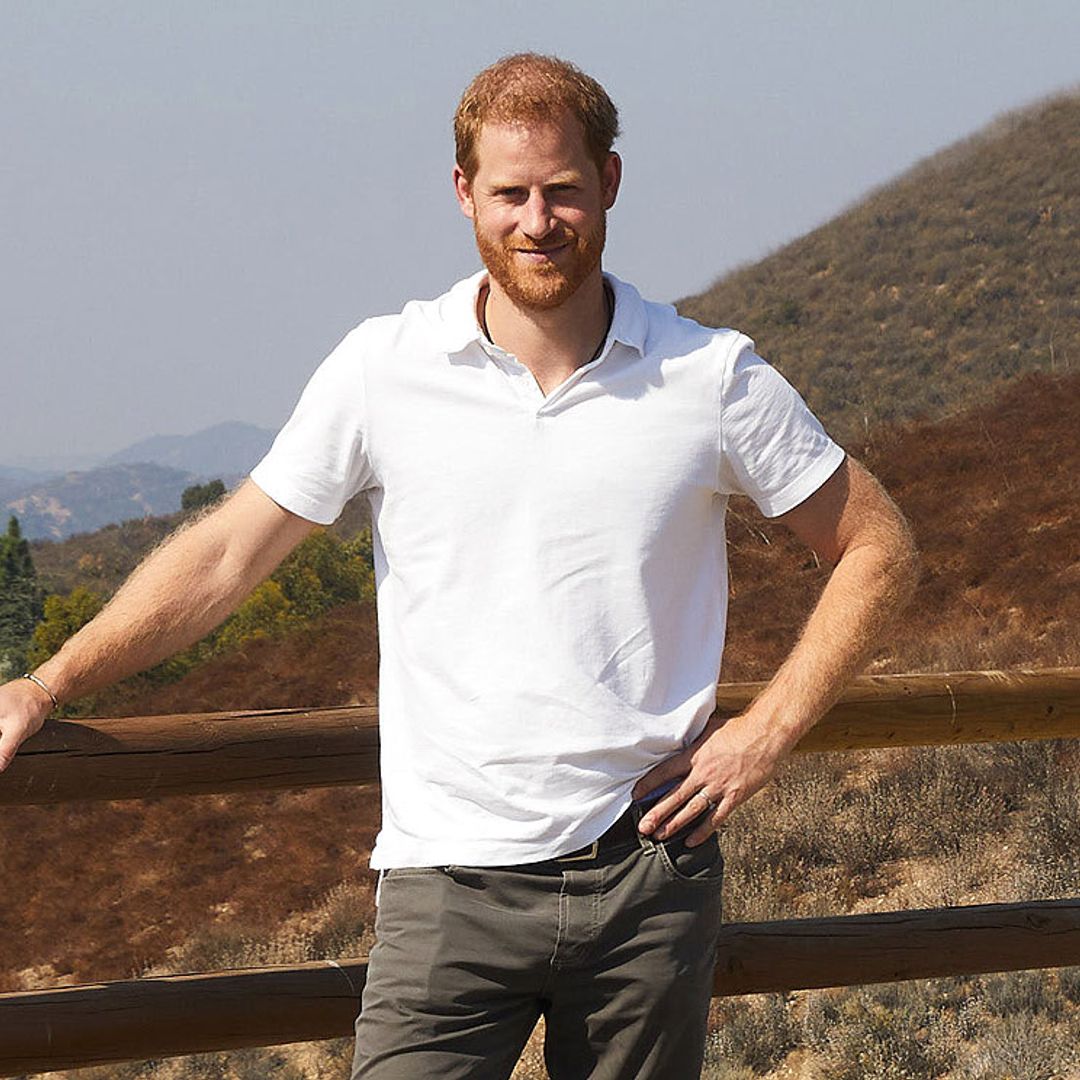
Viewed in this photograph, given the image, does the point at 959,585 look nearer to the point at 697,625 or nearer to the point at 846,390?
the point at 697,625

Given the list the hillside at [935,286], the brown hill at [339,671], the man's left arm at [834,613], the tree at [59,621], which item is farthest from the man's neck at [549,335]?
the hillside at [935,286]

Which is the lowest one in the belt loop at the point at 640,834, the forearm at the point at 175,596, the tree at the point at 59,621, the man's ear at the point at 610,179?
the tree at the point at 59,621

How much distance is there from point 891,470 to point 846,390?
19.0 metres

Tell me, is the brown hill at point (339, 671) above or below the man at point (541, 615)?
below

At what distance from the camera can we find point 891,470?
16.6 metres

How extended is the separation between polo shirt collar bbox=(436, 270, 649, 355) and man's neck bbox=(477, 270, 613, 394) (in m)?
0.04

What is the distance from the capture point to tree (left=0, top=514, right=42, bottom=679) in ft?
76.0

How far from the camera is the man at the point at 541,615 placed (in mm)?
2268

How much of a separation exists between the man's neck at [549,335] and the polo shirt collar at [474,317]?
4cm

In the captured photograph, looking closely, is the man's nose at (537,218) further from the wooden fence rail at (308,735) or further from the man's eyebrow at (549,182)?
the wooden fence rail at (308,735)

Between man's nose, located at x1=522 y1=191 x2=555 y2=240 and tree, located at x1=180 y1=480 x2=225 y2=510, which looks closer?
man's nose, located at x1=522 y1=191 x2=555 y2=240

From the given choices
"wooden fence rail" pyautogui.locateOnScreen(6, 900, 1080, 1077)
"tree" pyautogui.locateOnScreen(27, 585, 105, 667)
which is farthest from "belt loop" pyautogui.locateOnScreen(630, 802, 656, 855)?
"tree" pyautogui.locateOnScreen(27, 585, 105, 667)

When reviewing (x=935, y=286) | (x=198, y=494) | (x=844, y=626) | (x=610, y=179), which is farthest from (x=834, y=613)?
(x=198, y=494)

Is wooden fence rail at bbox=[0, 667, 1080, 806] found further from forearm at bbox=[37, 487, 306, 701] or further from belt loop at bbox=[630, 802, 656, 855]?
belt loop at bbox=[630, 802, 656, 855]
